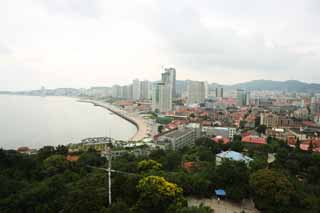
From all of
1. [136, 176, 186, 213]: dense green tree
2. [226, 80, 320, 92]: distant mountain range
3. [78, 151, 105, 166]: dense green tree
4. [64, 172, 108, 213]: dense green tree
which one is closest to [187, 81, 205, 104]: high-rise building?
[78, 151, 105, 166]: dense green tree

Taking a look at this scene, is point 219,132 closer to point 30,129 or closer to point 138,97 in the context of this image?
point 30,129

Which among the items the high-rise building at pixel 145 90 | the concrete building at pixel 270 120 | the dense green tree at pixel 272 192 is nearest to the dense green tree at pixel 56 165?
the dense green tree at pixel 272 192

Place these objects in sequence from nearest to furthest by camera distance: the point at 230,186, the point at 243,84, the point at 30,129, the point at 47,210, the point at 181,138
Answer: the point at 47,210 < the point at 230,186 < the point at 181,138 < the point at 30,129 < the point at 243,84

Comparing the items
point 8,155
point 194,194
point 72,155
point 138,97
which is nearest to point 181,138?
point 72,155

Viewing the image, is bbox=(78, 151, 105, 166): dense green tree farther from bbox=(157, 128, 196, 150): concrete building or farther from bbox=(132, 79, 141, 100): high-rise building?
bbox=(132, 79, 141, 100): high-rise building

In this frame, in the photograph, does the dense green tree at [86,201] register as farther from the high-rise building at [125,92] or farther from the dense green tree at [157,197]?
the high-rise building at [125,92]

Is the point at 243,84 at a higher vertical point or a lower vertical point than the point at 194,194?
higher

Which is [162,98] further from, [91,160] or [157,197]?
[157,197]

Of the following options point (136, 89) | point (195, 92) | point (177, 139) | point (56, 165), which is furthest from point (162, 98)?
point (56, 165)
